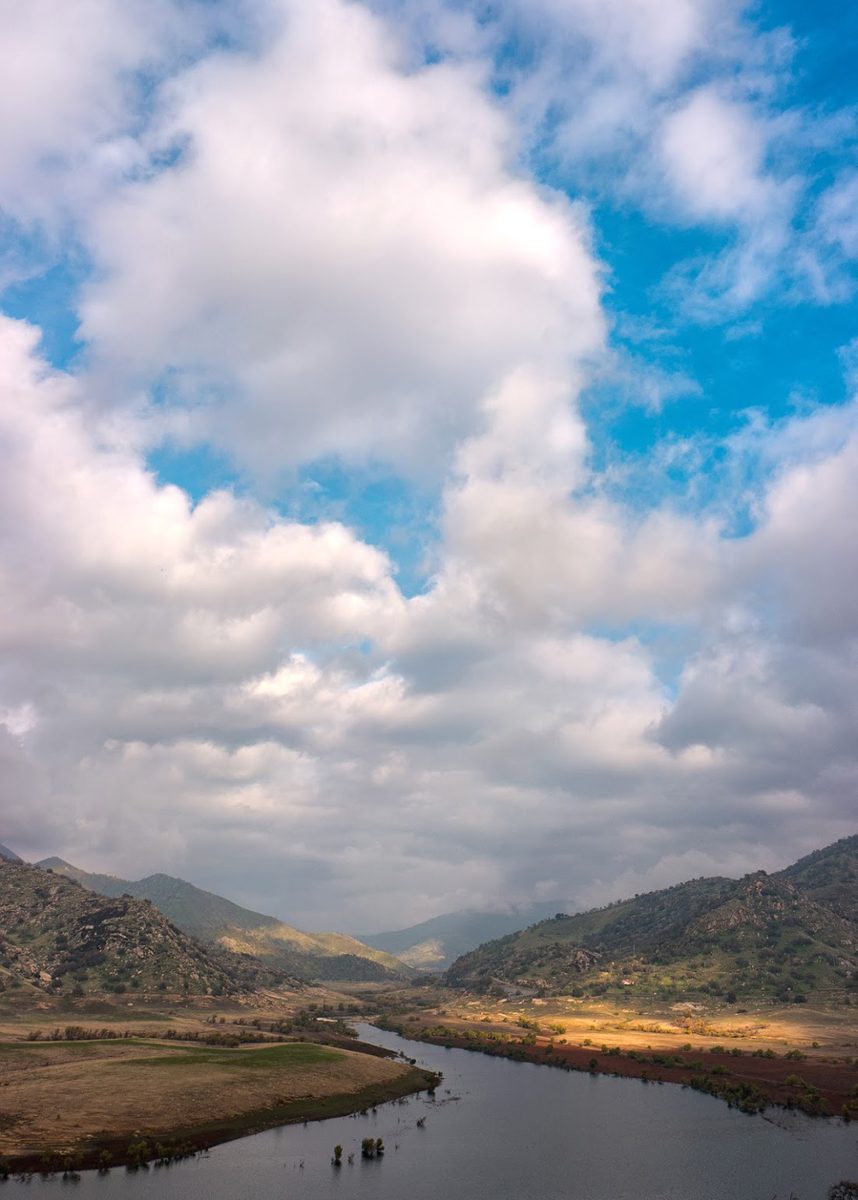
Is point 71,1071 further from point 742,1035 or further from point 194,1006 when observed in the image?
point 742,1035

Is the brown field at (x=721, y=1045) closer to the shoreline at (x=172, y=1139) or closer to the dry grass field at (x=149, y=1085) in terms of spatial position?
the dry grass field at (x=149, y=1085)

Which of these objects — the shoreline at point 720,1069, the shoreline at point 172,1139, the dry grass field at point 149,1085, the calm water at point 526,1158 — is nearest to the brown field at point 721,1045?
the shoreline at point 720,1069

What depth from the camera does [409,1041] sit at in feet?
573

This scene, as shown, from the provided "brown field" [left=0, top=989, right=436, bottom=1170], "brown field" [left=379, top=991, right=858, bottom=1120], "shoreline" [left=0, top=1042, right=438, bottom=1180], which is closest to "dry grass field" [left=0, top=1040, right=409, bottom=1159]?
"brown field" [left=0, top=989, right=436, bottom=1170]

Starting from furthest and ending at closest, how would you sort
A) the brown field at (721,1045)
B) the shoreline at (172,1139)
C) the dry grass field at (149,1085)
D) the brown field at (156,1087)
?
the brown field at (721,1045)
the dry grass field at (149,1085)
the brown field at (156,1087)
the shoreline at (172,1139)

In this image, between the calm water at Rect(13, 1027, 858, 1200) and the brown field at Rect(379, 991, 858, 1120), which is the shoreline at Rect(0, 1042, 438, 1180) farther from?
the brown field at Rect(379, 991, 858, 1120)

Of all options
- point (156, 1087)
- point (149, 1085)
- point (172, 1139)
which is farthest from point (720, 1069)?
point (172, 1139)

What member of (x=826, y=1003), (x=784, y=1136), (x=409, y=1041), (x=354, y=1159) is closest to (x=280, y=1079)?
(x=354, y=1159)

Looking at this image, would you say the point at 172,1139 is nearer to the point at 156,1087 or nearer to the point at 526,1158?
the point at 156,1087

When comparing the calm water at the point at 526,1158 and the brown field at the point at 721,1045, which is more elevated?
the calm water at the point at 526,1158

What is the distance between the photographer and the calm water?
199ft

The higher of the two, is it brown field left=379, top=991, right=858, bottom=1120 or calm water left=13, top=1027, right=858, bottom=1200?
calm water left=13, top=1027, right=858, bottom=1200

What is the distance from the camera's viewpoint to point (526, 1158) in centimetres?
7262

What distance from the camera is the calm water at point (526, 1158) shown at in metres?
60.7
